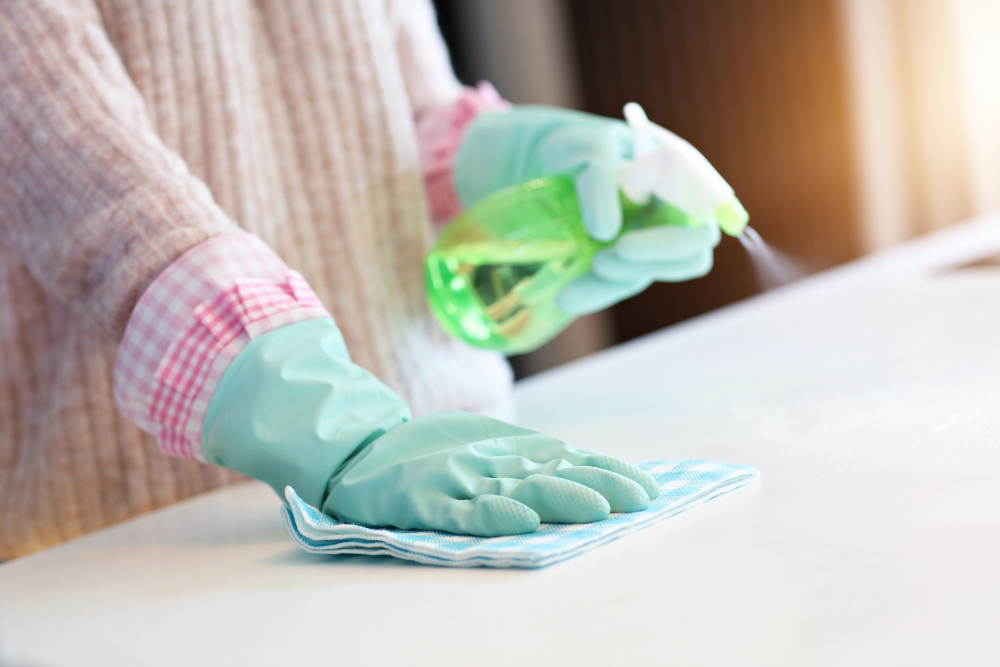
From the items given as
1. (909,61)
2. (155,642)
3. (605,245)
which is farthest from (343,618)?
(909,61)

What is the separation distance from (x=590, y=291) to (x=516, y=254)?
0.29 feet

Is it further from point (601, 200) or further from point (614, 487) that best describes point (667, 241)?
point (614, 487)

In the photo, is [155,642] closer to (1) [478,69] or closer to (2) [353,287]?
(2) [353,287]

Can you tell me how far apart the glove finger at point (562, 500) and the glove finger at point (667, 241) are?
40 centimetres

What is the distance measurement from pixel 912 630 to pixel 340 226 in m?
0.74

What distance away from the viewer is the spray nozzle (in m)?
0.75

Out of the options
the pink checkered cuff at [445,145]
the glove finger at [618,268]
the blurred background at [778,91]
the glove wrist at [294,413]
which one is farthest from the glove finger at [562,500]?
the blurred background at [778,91]

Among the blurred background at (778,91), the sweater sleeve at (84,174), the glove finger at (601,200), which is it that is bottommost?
the blurred background at (778,91)

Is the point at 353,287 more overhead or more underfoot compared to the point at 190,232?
more underfoot

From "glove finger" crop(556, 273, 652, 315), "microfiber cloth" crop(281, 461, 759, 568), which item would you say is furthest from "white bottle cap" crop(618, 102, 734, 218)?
"microfiber cloth" crop(281, 461, 759, 568)

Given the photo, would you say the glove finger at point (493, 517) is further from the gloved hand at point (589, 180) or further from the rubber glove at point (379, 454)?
the gloved hand at point (589, 180)

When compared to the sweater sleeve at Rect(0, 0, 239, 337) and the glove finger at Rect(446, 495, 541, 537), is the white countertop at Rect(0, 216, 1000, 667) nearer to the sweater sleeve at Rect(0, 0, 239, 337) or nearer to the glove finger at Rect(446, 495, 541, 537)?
the glove finger at Rect(446, 495, 541, 537)

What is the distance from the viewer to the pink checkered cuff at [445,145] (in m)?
1.11

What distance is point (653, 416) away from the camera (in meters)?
0.85
